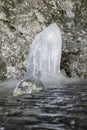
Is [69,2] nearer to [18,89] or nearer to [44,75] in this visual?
[44,75]

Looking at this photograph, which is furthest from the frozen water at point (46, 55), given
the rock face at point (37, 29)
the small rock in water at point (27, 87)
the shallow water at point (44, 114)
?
the shallow water at point (44, 114)

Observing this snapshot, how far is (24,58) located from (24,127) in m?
10.9

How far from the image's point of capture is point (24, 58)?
1576 cm

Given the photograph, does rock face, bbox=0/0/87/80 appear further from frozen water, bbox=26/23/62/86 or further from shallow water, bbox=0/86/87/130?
shallow water, bbox=0/86/87/130

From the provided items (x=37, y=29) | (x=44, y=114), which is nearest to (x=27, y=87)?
(x=44, y=114)

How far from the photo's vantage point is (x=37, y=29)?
52.6 feet

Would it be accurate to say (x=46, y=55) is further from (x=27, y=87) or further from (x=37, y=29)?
(x=27, y=87)

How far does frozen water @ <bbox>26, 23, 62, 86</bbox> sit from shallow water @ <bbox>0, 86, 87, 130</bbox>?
6.08 metres

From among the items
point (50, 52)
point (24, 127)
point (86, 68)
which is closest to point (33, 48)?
point (50, 52)

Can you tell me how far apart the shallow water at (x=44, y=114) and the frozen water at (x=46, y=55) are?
6085 mm

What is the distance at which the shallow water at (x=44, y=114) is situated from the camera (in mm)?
4984

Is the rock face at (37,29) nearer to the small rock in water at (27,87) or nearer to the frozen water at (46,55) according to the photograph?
the frozen water at (46,55)

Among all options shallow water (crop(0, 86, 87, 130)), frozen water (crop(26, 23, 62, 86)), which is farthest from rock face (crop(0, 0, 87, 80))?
shallow water (crop(0, 86, 87, 130))

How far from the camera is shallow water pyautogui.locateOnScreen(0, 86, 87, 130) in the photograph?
4.98m
